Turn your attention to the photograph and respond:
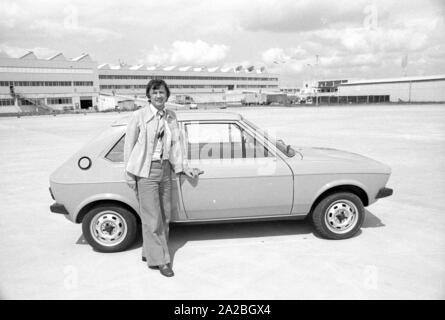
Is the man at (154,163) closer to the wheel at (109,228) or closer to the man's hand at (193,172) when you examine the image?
the man's hand at (193,172)

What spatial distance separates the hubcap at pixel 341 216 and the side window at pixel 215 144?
1.11 metres

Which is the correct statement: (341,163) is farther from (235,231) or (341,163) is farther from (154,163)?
(154,163)

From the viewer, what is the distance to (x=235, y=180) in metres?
4.18

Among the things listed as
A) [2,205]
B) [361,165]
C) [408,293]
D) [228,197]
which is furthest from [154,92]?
[2,205]

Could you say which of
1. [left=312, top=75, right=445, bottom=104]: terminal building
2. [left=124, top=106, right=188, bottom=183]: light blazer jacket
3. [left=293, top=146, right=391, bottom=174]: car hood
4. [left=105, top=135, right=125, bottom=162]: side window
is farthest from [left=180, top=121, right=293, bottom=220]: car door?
[left=312, top=75, right=445, bottom=104]: terminal building

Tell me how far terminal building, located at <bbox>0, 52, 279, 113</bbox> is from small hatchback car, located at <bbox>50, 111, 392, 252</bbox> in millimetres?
71008

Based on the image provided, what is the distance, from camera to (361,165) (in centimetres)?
450

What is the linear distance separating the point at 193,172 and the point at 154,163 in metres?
0.53

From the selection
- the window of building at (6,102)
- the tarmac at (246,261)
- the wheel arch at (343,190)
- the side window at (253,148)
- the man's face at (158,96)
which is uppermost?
the window of building at (6,102)

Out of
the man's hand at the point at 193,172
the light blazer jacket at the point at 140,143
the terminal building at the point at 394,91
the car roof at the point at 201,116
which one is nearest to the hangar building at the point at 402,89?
the terminal building at the point at 394,91

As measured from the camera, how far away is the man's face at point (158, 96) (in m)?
3.55

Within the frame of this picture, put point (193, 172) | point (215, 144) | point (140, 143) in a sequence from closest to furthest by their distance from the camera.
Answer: point (140, 143) → point (193, 172) → point (215, 144)

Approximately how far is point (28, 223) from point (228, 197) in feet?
11.1

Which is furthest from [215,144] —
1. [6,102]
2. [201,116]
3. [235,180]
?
[6,102]
